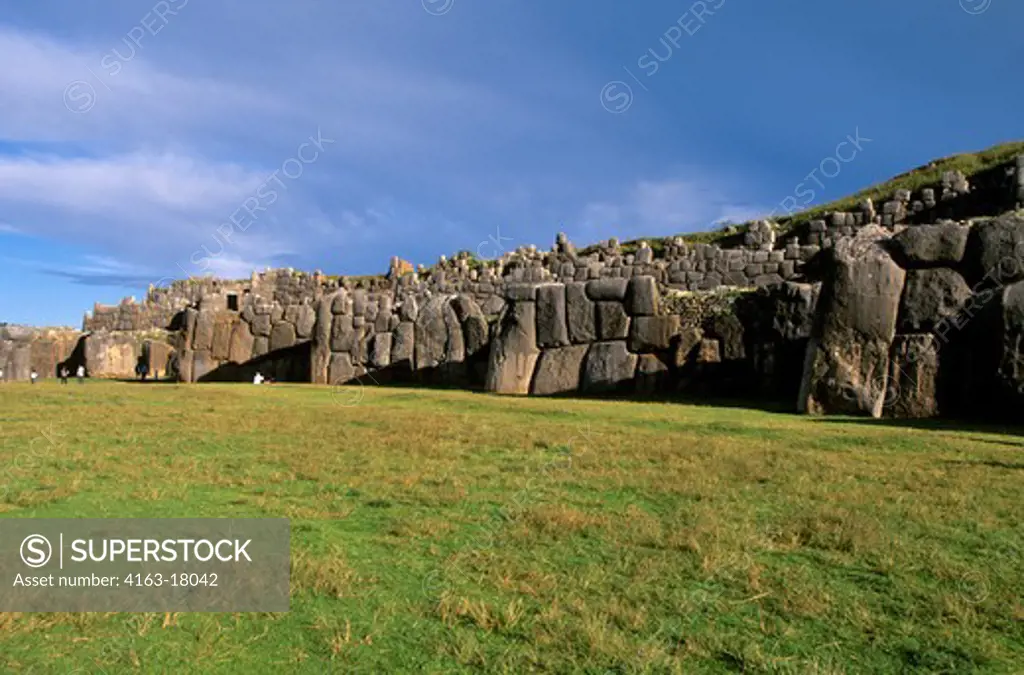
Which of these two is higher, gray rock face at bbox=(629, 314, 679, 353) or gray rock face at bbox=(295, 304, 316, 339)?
gray rock face at bbox=(295, 304, 316, 339)

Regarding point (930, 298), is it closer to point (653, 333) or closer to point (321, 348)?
point (653, 333)

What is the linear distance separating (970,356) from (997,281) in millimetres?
1443

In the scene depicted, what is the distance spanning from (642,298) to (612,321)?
95 centimetres

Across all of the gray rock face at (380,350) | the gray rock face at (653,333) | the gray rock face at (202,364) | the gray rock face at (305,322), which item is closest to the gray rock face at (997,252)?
the gray rock face at (653,333)

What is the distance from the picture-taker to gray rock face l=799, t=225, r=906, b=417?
43.7ft

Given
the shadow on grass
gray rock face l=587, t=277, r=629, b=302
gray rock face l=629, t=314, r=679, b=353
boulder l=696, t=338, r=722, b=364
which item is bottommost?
the shadow on grass

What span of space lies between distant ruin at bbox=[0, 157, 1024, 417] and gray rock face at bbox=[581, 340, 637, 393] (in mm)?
38

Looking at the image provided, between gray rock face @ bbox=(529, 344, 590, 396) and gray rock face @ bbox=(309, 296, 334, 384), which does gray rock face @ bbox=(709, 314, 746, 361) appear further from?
gray rock face @ bbox=(309, 296, 334, 384)

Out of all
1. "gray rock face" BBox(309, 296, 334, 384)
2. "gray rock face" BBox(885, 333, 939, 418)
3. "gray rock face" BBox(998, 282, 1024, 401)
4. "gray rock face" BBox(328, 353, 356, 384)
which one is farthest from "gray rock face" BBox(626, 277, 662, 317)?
"gray rock face" BBox(309, 296, 334, 384)

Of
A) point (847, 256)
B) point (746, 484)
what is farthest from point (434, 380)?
point (746, 484)

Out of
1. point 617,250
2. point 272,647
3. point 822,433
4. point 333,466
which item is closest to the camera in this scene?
point 272,647

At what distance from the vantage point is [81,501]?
5.78 meters

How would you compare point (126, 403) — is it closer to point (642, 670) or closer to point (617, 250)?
point (642, 670)

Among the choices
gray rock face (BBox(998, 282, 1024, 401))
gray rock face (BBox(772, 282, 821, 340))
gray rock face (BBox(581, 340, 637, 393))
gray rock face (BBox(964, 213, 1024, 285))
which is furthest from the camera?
gray rock face (BBox(581, 340, 637, 393))
